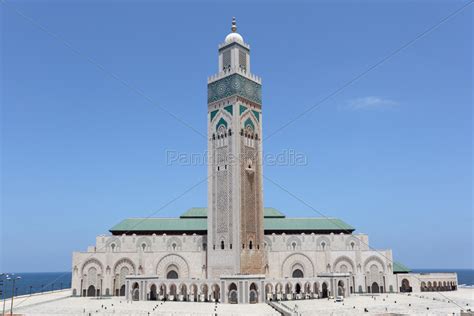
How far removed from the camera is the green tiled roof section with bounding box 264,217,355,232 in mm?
68438

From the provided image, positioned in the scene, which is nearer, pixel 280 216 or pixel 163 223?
pixel 163 223

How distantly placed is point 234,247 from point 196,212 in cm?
1568

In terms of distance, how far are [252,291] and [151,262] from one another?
17219 mm

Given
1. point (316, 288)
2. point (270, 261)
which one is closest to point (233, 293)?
point (316, 288)

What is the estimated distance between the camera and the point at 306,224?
69.6 m

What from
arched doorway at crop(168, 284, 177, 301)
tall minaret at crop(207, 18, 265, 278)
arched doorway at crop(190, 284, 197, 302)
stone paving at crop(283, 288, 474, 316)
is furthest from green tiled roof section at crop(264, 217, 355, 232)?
arched doorway at crop(168, 284, 177, 301)

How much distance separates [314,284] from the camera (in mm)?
58406

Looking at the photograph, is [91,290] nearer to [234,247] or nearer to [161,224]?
[161,224]

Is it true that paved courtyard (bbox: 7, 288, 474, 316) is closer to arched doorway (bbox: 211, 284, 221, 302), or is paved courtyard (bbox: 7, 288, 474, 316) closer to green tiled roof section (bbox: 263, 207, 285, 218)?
arched doorway (bbox: 211, 284, 221, 302)

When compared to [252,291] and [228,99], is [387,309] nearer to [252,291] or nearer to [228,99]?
[252,291]

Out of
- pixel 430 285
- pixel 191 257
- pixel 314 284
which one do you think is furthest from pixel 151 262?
pixel 430 285

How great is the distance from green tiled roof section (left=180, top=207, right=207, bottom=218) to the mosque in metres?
1.67

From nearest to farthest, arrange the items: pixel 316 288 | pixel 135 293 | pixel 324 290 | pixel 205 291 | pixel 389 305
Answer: pixel 389 305 < pixel 205 291 < pixel 135 293 < pixel 316 288 < pixel 324 290

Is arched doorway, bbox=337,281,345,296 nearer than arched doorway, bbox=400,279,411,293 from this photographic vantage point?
Yes
